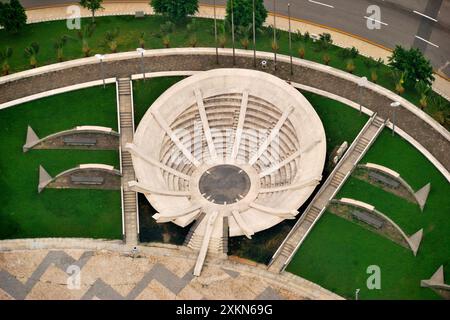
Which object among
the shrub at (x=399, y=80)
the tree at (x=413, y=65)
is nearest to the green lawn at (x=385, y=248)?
the shrub at (x=399, y=80)

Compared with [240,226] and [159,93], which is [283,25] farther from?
[240,226]

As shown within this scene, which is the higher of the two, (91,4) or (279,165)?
(91,4)

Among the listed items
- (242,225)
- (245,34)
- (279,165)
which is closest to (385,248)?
(242,225)

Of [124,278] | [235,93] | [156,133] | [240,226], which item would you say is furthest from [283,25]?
[124,278]

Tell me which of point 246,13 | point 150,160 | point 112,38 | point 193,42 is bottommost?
point 150,160

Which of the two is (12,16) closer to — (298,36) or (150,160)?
(150,160)

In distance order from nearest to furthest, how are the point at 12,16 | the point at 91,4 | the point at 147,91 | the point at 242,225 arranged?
1. the point at 242,225
2. the point at 147,91
3. the point at 12,16
4. the point at 91,4

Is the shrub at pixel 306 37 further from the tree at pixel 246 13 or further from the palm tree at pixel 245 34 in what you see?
the palm tree at pixel 245 34

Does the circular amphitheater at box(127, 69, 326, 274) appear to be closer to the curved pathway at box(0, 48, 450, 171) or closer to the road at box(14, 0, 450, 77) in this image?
the curved pathway at box(0, 48, 450, 171)
